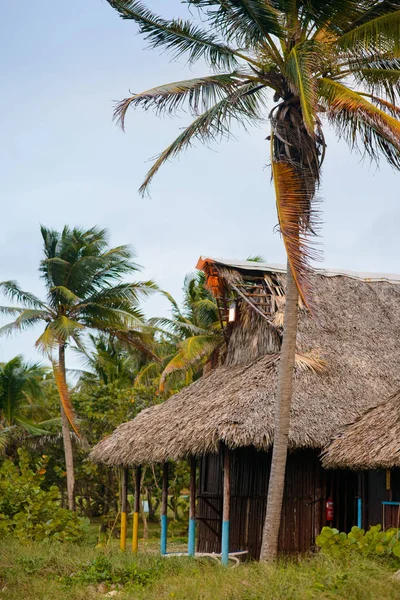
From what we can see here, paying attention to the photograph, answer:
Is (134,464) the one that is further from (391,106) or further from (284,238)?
(391,106)

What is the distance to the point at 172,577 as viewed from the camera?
12102 mm

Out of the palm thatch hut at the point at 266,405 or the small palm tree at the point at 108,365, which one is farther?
the small palm tree at the point at 108,365

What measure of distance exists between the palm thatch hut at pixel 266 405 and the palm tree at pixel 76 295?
205 inches

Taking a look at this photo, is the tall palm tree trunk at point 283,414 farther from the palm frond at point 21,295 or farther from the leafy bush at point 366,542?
the palm frond at point 21,295

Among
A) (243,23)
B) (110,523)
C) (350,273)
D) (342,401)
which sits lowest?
(110,523)

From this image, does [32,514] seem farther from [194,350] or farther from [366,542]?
[366,542]

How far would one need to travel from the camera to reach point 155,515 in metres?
30.1

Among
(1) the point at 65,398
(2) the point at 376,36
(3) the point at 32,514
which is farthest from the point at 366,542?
(1) the point at 65,398

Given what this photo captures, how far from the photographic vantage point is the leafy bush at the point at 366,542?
34.9 feet

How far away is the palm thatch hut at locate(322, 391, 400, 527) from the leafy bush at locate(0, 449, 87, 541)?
6205 mm

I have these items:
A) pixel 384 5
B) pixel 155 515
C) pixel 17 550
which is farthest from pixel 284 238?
pixel 155 515

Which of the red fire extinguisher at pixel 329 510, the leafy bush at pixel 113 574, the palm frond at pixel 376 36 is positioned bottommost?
the leafy bush at pixel 113 574

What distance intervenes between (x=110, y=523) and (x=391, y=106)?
16357 millimetres

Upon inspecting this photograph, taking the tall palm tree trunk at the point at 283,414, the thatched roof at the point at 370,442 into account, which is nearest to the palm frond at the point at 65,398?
the thatched roof at the point at 370,442
